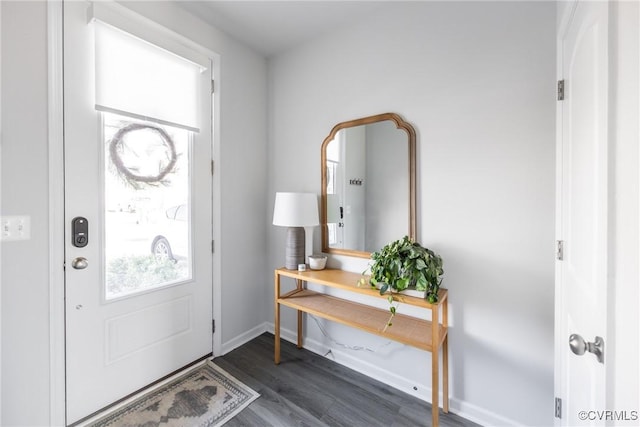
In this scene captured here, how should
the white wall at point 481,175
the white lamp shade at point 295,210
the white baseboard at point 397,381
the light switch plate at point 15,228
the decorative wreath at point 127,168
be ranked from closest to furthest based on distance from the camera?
1. the light switch plate at point 15,228
2. the white wall at point 481,175
3. the white baseboard at point 397,381
4. the decorative wreath at point 127,168
5. the white lamp shade at point 295,210

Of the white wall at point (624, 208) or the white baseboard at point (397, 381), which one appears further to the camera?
the white baseboard at point (397, 381)

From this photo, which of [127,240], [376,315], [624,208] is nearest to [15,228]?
[127,240]

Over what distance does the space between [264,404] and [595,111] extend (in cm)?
211

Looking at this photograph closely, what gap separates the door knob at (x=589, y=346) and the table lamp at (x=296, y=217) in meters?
1.47

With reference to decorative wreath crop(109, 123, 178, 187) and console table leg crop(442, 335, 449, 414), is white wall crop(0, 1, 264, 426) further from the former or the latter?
console table leg crop(442, 335, 449, 414)

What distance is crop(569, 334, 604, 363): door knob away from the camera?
0.70m

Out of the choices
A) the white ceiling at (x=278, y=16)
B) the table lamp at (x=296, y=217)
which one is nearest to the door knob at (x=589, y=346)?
the table lamp at (x=296, y=217)

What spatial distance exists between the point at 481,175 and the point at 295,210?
1212 mm

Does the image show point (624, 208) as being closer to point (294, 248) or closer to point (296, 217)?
point (296, 217)

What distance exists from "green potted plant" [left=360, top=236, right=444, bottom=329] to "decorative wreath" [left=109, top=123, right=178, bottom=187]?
61.5 inches

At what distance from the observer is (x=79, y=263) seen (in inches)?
56.0

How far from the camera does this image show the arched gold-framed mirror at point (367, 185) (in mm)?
1709

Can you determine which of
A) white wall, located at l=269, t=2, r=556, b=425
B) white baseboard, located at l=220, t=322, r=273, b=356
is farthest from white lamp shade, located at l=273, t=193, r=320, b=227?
white baseboard, located at l=220, t=322, r=273, b=356

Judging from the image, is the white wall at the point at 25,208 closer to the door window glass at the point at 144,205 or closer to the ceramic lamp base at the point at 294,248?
the door window glass at the point at 144,205
